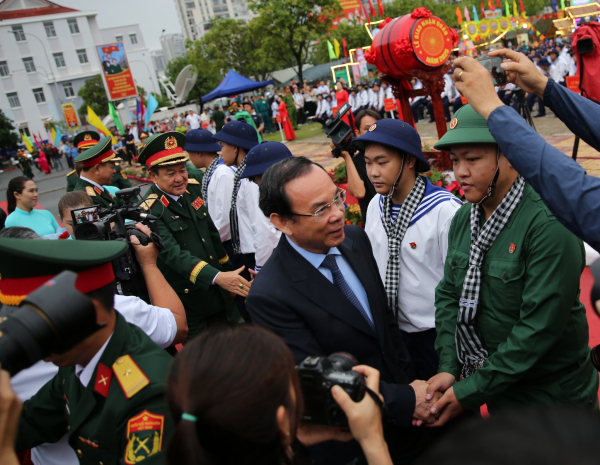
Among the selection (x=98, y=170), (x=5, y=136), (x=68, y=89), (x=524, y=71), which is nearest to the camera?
(x=524, y=71)

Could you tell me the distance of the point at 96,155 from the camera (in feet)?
17.8

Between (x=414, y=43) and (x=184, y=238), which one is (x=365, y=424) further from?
(x=414, y=43)

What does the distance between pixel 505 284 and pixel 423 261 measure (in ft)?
2.38

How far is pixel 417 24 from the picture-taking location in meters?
4.59

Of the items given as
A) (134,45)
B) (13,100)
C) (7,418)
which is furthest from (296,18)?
(134,45)

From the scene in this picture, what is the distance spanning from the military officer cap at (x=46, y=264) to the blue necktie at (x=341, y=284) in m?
0.94

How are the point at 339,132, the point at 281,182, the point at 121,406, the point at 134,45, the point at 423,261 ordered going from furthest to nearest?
the point at 134,45
the point at 339,132
the point at 423,261
the point at 281,182
the point at 121,406

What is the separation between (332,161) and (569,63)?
372 inches

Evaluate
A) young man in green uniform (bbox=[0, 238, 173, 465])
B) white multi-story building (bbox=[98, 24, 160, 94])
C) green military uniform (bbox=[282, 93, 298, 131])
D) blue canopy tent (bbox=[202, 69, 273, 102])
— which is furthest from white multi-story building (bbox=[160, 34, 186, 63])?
young man in green uniform (bbox=[0, 238, 173, 465])

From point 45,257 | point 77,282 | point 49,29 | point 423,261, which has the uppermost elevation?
point 49,29

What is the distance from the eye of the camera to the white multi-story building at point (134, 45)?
3002 inches

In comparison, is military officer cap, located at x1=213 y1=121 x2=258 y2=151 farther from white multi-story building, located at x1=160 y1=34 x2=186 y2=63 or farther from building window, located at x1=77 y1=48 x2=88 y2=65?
white multi-story building, located at x1=160 y1=34 x2=186 y2=63

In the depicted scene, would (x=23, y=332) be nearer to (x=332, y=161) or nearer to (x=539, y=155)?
(x=539, y=155)

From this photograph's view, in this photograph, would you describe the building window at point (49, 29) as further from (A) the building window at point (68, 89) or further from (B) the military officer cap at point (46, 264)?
(B) the military officer cap at point (46, 264)
